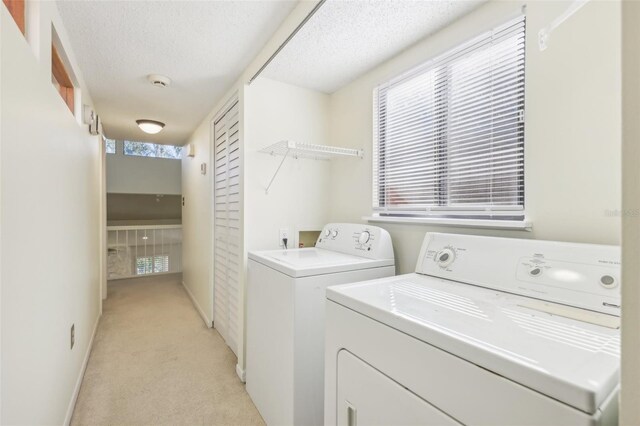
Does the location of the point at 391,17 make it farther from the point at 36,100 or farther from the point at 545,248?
the point at 36,100

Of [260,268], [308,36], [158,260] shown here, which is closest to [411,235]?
[260,268]

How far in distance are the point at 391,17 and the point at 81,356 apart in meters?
3.01

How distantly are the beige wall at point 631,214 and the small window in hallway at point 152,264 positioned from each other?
6094 mm

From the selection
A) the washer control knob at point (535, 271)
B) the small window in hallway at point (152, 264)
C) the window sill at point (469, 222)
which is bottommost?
the small window in hallway at point (152, 264)

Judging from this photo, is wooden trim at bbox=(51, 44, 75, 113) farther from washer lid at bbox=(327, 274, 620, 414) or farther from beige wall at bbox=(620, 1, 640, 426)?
beige wall at bbox=(620, 1, 640, 426)

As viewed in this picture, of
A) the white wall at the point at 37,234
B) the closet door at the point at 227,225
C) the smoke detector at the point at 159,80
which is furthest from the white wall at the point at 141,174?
the white wall at the point at 37,234

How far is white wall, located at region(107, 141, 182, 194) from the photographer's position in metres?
4.99

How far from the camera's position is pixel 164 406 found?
188 centimetres

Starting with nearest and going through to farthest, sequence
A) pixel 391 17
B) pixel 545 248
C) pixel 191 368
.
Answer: pixel 545 248
pixel 391 17
pixel 191 368

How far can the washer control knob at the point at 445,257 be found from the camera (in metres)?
1.32

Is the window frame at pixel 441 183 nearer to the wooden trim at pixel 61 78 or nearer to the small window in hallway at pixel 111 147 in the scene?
the wooden trim at pixel 61 78

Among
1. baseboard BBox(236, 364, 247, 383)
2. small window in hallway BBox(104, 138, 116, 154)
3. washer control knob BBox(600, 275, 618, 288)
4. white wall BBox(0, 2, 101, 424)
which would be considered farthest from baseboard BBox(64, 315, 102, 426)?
small window in hallway BBox(104, 138, 116, 154)

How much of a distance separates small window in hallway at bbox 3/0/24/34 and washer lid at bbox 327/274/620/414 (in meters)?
1.60

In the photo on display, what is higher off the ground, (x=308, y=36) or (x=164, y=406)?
(x=308, y=36)
